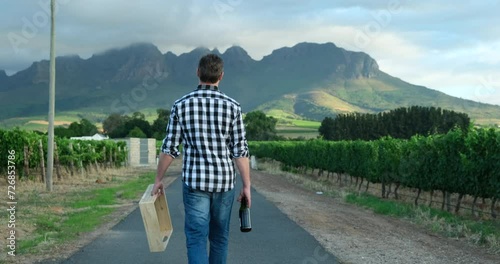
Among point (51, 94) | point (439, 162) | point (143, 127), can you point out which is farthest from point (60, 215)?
point (143, 127)

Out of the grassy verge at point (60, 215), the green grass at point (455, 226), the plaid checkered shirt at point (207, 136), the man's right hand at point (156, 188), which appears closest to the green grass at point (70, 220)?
the grassy verge at point (60, 215)

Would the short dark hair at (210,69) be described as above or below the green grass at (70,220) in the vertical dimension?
above

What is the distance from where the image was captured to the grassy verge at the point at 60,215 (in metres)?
10.5

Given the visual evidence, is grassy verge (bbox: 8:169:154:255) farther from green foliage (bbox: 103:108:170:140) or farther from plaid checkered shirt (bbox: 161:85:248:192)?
green foliage (bbox: 103:108:170:140)

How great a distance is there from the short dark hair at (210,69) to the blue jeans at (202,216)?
3.05 ft

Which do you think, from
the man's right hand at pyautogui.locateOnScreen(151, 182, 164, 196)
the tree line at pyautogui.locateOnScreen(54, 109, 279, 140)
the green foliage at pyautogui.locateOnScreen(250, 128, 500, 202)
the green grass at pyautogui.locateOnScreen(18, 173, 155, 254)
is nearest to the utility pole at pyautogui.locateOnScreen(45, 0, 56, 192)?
the green grass at pyautogui.locateOnScreen(18, 173, 155, 254)

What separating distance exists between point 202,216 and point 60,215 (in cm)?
1105

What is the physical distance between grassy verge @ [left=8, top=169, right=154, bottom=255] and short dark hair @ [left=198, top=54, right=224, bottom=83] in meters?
5.21

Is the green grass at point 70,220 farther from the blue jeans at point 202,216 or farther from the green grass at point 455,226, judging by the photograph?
the green grass at point 455,226

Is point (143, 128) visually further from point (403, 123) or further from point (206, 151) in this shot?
point (206, 151)

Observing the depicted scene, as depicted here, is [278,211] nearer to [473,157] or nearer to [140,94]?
[473,157]

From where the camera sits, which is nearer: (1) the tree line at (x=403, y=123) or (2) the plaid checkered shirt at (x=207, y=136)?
(2) the plaid checkered shirt at (x=207, y=136)

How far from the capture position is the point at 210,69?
5266 millimetres

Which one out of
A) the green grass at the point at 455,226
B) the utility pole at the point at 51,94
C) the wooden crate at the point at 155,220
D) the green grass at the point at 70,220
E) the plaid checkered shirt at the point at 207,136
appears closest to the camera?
the plaid checkered shirt at the point at 207,136
